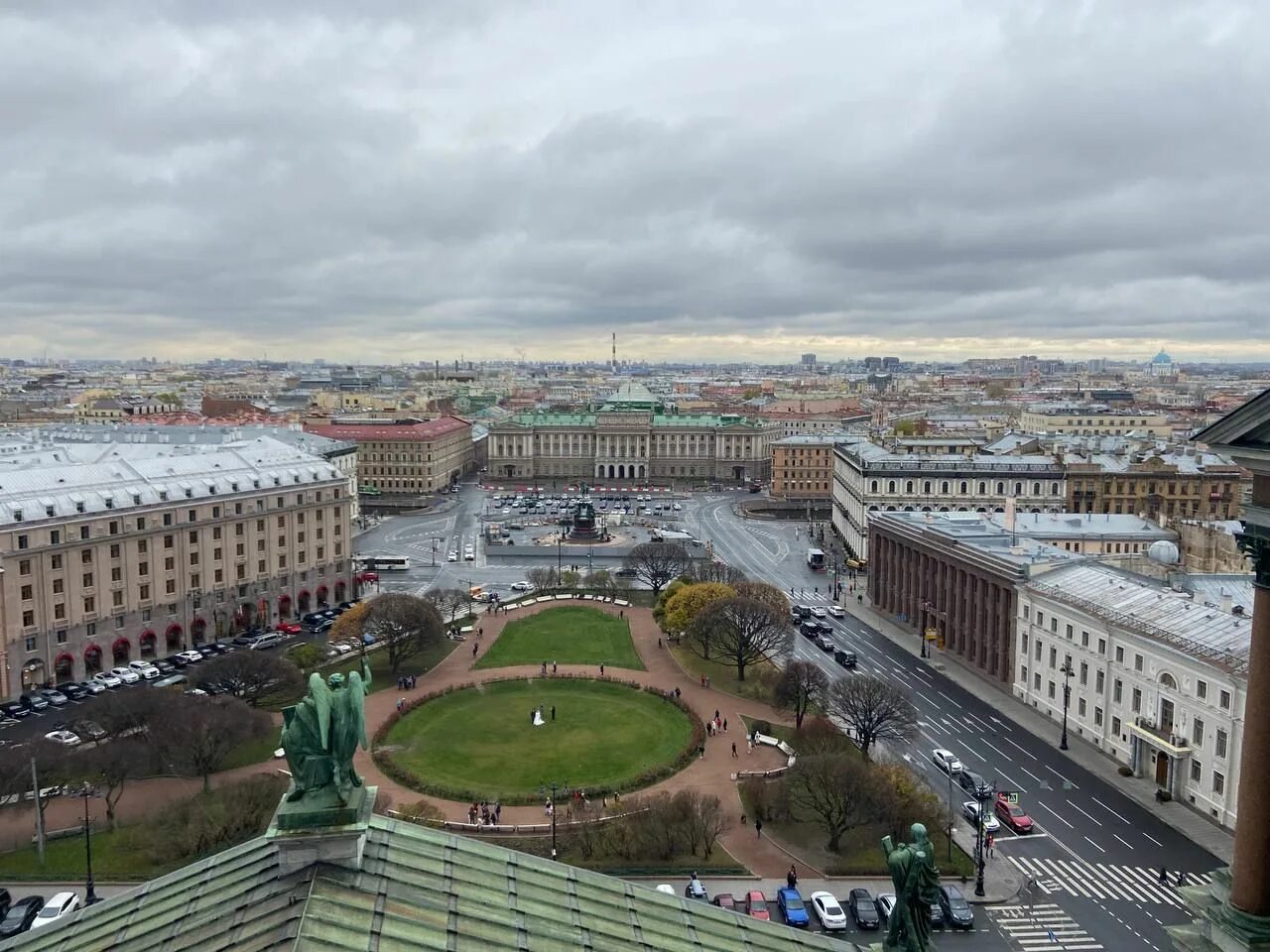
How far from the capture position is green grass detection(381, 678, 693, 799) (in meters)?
58.7

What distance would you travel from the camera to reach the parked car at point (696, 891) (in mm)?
44938

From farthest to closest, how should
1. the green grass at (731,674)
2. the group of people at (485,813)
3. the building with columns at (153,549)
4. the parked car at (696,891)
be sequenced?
1. the building with columns at (153,549)
2. the green grass at (731,674)
3. the group of people at (485,813)
4. the parked car at (696,891)

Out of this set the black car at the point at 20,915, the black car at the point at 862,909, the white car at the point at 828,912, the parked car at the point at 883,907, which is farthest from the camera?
the parked car at the point at 883,907

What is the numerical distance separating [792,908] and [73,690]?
197ft

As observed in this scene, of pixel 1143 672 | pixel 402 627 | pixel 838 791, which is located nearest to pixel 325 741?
pixel 838 791

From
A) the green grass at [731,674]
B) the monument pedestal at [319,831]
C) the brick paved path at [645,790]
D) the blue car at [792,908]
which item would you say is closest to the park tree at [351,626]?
the brick paved path at [645,790]

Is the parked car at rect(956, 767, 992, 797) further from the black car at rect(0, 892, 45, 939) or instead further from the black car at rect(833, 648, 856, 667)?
the black car at rect(0, 892, 45, 939)

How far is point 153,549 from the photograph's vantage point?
88.0 m

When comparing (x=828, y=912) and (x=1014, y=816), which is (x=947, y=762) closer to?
(x=1014, y=816)

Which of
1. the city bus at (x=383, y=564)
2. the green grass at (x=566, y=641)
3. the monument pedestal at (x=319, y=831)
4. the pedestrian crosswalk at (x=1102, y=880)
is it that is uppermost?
the monument pedestal at (x=319, y=831)

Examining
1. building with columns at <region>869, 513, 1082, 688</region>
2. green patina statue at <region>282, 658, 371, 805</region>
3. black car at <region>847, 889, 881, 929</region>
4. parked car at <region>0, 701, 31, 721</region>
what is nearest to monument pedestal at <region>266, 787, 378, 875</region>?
green patina statue at <region>282, 658, 371, 805</region>

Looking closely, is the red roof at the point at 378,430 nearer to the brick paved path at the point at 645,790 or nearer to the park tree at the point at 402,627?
the brick paved path at the point at 645,790

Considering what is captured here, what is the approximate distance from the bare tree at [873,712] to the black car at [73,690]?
2236 inches

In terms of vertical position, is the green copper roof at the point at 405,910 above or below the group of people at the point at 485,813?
above
